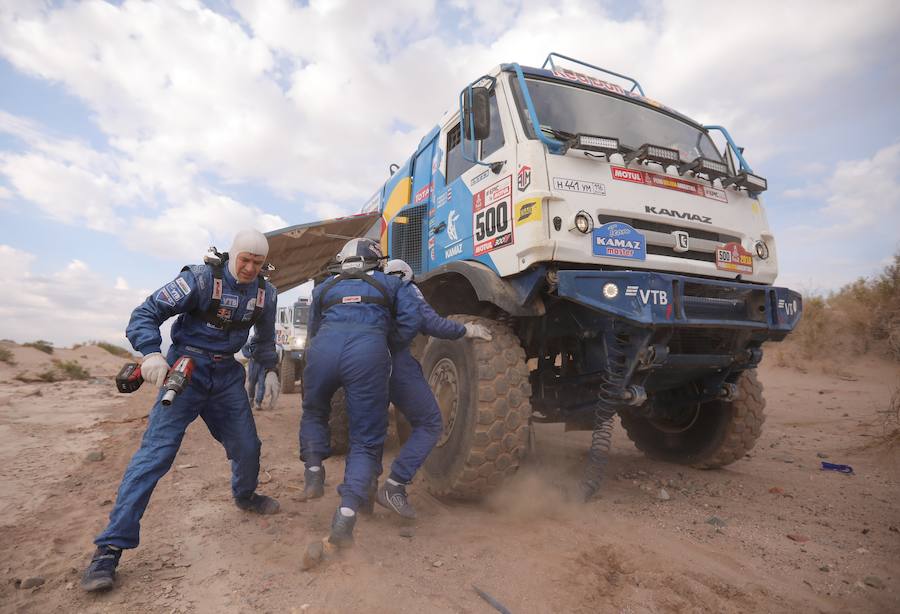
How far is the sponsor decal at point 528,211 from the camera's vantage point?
3.21m

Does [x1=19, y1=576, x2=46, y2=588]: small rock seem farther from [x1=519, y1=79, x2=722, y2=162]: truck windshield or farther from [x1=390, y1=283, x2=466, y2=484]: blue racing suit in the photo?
[x1=519, y1=79, x2=722, y2=162]: truck windshield

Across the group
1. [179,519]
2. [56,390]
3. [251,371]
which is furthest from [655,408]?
[56,390]

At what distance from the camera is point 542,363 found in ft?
14.0

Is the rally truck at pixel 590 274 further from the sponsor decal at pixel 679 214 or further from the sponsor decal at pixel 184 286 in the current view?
the sponsor decal at pixel 184 286

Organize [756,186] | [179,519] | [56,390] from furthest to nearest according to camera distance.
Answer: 1. [56,390]
2. [756,186]
3. [179,519]

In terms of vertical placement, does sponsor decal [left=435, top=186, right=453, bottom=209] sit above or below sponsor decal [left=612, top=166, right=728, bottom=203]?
above

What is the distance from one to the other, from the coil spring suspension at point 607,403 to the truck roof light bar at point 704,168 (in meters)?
1.36

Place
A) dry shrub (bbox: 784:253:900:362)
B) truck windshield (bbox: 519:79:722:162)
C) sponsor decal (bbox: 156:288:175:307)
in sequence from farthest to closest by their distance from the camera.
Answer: dry shrub (bbox: 784:253:900:362), truck windshield (bbox: 519:79:722:162), sponsor decal (bbox: 156:288:175:307)

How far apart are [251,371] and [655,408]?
655 cm

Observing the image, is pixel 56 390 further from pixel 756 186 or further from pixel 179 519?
pixel 756 186

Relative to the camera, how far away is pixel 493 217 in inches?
145

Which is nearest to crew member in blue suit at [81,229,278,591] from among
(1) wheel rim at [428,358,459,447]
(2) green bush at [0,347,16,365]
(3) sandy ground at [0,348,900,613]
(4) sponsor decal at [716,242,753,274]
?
(3) sandy ground at [0,348,900,613]

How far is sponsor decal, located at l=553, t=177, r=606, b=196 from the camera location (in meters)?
3.27

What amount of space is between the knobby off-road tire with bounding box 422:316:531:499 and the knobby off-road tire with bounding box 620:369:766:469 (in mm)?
2069
